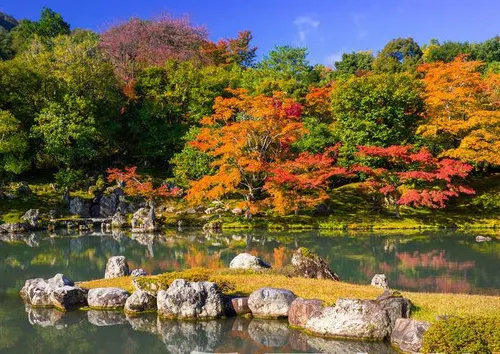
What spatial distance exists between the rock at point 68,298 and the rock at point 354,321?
652 centimetres

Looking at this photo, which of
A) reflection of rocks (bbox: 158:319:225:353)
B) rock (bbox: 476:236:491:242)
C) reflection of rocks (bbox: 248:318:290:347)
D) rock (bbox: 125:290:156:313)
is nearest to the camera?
reflection of rocks (bbox: 158:319:225:353)

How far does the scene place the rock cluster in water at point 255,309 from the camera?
34.9 feet

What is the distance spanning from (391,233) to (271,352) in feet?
75.5

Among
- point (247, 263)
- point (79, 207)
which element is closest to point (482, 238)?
point (247, 263)

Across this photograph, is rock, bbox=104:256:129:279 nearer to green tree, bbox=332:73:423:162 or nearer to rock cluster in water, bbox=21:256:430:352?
rock cluster in water, bbox=21:256:430:352

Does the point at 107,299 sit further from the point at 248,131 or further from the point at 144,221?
the point at 248,131

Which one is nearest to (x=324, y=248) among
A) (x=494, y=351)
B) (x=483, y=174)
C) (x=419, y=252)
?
(x=419, y=252)

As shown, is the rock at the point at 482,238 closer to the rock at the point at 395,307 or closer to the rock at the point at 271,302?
the rock at the point at 271,302

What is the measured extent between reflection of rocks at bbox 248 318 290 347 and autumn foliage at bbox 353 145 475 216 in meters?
22.6

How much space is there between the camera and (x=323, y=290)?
528 inches

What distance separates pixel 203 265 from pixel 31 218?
17513mm

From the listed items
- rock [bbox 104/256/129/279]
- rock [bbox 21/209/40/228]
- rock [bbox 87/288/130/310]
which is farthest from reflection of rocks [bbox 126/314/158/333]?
rock [bbox 21/209/40/228]

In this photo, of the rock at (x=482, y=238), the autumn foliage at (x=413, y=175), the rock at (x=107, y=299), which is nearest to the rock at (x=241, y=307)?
the rock at (x=107, y=299)

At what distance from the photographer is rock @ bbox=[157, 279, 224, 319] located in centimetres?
1237
